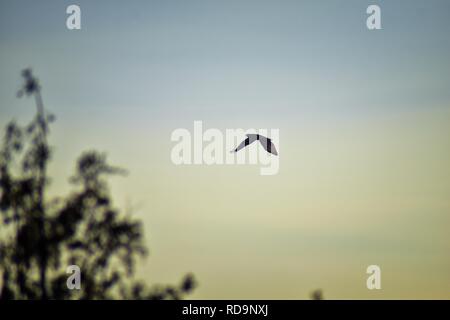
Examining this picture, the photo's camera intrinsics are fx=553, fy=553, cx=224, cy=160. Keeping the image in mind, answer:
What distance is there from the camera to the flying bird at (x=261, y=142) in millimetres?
10633

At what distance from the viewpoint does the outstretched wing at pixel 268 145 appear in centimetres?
1061

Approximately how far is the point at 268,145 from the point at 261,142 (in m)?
0.20

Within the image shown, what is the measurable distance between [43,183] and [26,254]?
6.80 ft

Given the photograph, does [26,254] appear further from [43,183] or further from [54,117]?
[54,117]

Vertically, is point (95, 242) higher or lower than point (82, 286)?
higher

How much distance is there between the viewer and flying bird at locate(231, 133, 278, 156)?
419 inches

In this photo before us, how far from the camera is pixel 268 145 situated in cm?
1095

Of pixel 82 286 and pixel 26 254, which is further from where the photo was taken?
pixel 82 286

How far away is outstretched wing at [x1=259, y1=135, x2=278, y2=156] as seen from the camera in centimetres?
1061
